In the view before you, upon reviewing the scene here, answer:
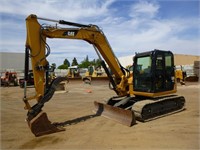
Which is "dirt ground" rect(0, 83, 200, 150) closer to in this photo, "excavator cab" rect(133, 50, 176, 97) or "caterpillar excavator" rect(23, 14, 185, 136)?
"caterpillar excavator" rect(23, 14, 185, 136)

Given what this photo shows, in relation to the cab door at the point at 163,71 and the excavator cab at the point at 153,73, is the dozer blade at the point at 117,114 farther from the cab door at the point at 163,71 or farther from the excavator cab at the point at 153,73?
the cab door at the point at 163,71

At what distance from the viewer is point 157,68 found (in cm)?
817

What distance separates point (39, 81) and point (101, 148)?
9.23 feet

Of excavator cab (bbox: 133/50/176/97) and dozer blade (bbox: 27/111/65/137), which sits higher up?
excavator cab (bbox: 133/50/176/97)

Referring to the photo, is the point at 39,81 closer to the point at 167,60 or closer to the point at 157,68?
the point at 157,68

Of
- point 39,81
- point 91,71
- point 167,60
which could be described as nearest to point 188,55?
point 91,71

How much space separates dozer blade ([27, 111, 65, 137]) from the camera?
20.8 ft

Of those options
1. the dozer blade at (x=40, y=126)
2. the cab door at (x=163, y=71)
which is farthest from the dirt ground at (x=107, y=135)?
the cab door at (x=163, y=71)

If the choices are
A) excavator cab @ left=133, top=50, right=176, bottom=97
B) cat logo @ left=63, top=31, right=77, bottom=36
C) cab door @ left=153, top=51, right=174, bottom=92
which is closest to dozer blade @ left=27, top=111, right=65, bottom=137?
cat logo @ left=63, top=31, right=77, bottom=36

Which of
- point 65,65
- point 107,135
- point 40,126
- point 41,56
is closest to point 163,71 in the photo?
point 107,135

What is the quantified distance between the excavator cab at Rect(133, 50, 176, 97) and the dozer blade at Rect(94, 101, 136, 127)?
1.23 meters

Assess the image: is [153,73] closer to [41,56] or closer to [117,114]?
[117,114]

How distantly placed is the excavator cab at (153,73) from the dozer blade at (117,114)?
123cm

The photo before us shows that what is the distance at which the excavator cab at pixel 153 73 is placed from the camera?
807 cm
